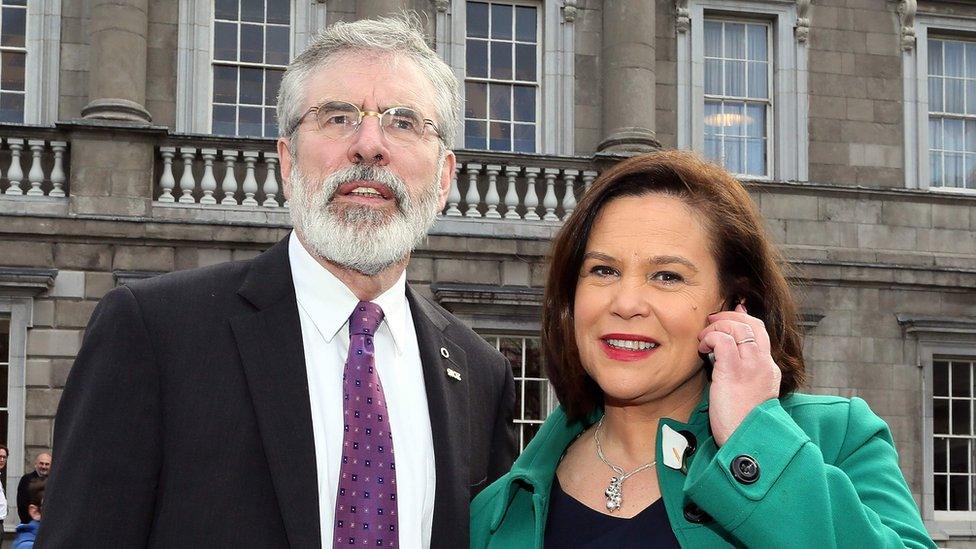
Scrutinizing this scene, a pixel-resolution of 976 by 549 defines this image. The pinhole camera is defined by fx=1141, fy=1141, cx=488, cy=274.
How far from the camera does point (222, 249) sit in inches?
497

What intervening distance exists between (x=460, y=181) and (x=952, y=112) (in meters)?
7.17

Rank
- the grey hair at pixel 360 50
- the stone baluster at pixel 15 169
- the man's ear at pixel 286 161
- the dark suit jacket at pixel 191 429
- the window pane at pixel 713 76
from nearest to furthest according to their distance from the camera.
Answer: the dark suit jacket at pixel 191 429 < the grey hair at pixel 360 50 < the man's ear at pixel 286 161 < the stone baluster at pixel 15 169 < the window pane at pixel 713 76

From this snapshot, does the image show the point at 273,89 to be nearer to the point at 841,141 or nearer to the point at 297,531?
the point at 841,141

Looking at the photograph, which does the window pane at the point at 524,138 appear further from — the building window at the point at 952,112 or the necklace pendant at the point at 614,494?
the necklace pendant at the point at 614,494

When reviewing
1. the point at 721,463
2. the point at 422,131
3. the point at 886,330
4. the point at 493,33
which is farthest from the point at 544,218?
the point at 721,463

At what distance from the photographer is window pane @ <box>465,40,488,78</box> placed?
46.9ft

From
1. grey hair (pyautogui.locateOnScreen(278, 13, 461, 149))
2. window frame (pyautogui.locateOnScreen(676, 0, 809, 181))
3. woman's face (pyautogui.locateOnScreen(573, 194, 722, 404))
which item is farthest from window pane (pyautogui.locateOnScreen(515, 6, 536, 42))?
woman's face (pyautogui.locateOnScreen(573, 194, 722, 404))

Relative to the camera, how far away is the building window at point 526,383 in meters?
13.6

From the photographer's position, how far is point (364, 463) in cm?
293

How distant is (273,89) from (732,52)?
6.05 m

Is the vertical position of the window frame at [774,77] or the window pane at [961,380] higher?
the window frame at [774,77]

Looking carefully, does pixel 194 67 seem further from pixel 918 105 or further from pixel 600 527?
pixel 600 527

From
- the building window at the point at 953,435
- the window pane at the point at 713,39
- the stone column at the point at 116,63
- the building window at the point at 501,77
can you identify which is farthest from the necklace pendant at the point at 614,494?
the building window at the point at 953,435

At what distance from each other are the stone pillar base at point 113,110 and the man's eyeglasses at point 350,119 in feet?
32.8
